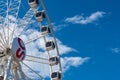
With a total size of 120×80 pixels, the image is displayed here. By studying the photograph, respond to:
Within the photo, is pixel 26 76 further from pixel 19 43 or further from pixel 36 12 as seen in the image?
pixel 36 12

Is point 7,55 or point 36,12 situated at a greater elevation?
point 36,12

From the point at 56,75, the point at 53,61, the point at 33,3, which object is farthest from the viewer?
the point at 33,3

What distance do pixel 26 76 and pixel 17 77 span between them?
3.45 feet

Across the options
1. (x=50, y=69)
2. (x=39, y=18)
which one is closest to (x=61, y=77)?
(x=50, y=69)

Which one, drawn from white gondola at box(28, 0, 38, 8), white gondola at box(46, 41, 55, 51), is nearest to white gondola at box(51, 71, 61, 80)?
white gondola at box(46, 41, 55, 51)

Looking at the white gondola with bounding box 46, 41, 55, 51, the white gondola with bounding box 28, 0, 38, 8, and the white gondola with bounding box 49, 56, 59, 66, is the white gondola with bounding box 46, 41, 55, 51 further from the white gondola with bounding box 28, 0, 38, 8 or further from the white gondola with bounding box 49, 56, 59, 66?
the white gondola with bounding box 28, 0, 38, 8

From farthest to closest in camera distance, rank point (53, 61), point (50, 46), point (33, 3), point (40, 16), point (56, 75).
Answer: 1. point (33, 3)
2. point (40, 16)
3. point (50, 46)
4. point (53, 61)
5. point (56, 75)

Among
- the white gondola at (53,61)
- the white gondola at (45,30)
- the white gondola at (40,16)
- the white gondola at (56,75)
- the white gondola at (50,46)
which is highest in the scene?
the white gondola at (40,16)

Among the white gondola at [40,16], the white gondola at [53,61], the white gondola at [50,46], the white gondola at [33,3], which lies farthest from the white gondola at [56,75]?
the white gondola at [33,3]

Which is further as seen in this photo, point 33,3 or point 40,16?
point 33,3

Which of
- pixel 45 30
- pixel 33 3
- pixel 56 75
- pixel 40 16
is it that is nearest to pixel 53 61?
pixel 56 75

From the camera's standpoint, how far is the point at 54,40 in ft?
115

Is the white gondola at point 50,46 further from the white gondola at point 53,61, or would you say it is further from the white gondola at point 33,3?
the white gondola at point 33,3

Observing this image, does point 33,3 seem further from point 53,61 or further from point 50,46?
point 53,61
